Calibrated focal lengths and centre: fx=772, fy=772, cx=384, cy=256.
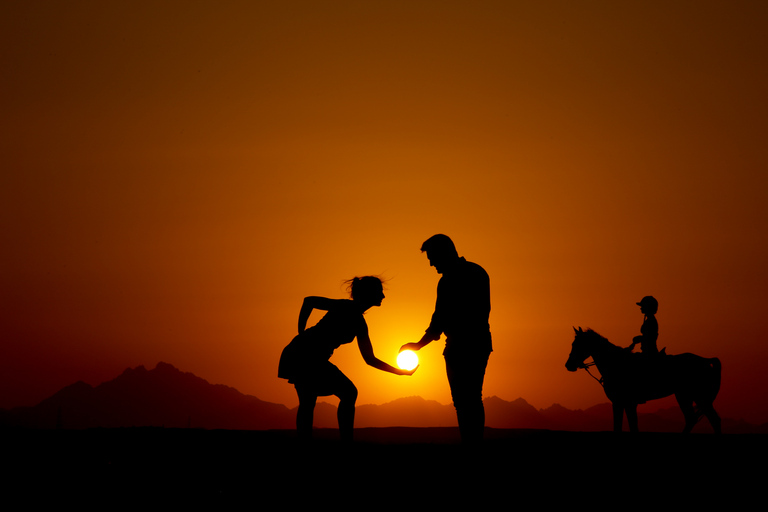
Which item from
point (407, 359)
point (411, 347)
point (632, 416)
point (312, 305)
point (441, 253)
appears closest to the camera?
point (441, 253)

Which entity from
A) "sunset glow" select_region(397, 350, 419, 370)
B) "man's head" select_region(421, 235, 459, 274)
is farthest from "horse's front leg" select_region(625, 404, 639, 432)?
"man's head" select_region(421, 235, 459, 274)

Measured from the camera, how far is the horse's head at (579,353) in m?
16.3

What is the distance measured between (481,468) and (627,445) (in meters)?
2.78

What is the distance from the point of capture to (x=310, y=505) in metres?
6.14

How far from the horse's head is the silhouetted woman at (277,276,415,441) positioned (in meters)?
8.47

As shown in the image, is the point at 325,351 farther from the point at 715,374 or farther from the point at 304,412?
Answer: the point at 715,374

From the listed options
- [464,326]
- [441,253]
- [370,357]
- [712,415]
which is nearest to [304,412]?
[370,357]

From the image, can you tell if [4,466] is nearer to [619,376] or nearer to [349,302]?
[349,302]

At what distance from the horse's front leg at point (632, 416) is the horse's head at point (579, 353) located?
4.34ft

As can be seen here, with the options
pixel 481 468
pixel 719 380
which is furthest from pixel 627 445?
pixel 719 380

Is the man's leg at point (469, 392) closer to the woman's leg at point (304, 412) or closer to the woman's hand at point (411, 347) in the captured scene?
the woman's hand at point (411, 347)

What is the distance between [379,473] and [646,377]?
1021 cm

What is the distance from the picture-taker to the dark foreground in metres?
6.38

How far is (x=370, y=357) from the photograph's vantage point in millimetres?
9656
